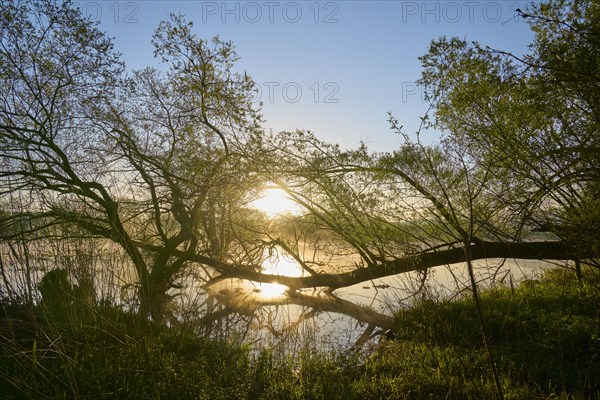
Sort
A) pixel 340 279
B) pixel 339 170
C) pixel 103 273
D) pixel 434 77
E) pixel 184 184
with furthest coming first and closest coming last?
1. pixel 184 184
2. pixel 340 279
3. pixel 339 170
4. pixel 434 77
5. pixel 103 273

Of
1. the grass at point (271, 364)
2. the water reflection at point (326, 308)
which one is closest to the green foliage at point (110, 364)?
the grass at point (271, 364)

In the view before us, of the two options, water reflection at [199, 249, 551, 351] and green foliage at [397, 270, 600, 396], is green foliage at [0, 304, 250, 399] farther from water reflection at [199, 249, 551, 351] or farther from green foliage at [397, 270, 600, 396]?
green foliage at [397, 270, 600, 396]

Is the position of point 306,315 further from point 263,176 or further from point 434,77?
point 434,77

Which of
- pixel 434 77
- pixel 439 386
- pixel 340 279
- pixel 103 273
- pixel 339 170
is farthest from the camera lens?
pixel 340 279

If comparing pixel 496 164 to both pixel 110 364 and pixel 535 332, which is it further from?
pixel 110 364

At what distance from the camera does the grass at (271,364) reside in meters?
3.67

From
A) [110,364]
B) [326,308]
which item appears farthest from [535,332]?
[110,364]

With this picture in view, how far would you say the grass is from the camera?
367 centimetres

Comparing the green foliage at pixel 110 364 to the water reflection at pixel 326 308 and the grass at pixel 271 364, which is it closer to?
the grass at pixel 271 364

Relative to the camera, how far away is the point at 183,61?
7973 millimetres

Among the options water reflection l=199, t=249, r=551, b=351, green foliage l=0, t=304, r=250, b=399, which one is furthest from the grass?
water reflection l=199, t=249, r=551, b=351

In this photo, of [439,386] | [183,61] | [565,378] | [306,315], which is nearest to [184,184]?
[183,61]

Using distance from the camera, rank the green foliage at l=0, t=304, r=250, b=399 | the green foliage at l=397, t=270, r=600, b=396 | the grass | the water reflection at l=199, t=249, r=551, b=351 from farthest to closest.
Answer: the water reflection at l=199, t=249, r=551, b=351 < the green foliage at l=397, t=270, r=600, b=396 < the grass < the green foliage at l=0, t=304, r=250, b=399

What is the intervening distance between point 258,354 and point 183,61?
556 centimetres
